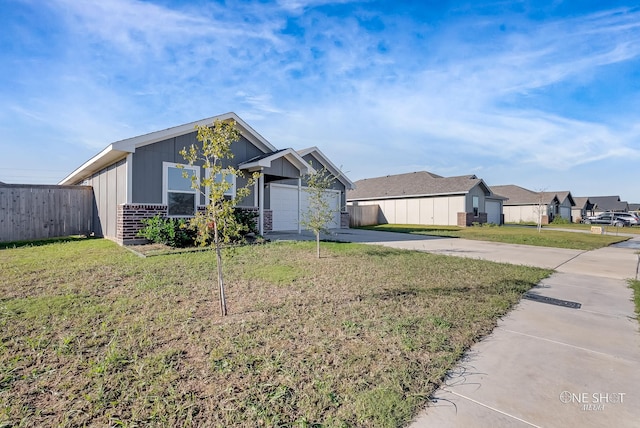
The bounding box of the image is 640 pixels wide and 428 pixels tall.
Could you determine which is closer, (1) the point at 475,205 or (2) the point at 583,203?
(1) the point at 475,205

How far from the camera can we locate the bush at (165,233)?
927 centimetres

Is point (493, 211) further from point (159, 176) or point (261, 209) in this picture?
point (159, 176)

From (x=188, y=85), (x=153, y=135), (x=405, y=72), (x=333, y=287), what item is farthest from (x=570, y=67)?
(x=153, y=135)

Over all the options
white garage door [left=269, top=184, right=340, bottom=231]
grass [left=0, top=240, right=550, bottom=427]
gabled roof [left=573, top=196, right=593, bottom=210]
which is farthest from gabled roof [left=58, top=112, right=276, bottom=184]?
gabled roof [left=573, top=196, right=593, bottom=210]

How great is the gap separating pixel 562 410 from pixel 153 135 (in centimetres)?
1123

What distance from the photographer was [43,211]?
11469 millimetres

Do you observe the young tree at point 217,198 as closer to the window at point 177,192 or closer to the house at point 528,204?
the window at point 177,192

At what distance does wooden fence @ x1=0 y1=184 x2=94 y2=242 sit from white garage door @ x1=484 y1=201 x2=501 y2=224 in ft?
101

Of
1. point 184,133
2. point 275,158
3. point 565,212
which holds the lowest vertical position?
point 565,212

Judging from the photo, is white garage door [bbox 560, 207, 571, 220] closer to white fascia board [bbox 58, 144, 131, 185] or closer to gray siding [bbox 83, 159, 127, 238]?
gray siding [bbox 83, 159, 127, 238]

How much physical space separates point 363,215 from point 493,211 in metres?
14.8

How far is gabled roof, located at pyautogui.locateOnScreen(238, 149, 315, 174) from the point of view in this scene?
37.6ft

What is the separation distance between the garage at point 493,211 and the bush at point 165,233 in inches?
1129

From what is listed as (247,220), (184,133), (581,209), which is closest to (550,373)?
(247,220)
